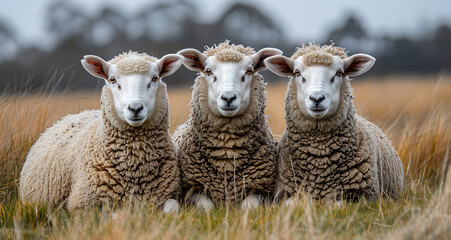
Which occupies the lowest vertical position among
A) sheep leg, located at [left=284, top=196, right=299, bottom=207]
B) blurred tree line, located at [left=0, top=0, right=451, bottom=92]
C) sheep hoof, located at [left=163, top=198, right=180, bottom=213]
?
sheep hoof, located at [left=163, top=198, right=180, bottom=213]

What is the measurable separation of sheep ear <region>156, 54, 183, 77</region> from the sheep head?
0.79 metres

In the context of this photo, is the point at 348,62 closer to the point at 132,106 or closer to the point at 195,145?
the point at 195,145

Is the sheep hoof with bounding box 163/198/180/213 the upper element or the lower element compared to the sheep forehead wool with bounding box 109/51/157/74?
lower

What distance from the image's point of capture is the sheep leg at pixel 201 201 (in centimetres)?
424

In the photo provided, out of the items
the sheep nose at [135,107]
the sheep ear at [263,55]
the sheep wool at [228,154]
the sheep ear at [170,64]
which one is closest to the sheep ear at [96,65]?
the sheep ear at [170,64]

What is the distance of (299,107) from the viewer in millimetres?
4422

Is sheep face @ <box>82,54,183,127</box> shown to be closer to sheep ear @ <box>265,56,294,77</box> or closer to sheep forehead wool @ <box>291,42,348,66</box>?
sheep ear @ <box>265,56,294,77</box>

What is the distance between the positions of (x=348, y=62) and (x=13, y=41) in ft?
92.5

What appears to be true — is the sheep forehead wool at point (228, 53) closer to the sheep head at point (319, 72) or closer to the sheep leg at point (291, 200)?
the sheep head at point (319, 72)

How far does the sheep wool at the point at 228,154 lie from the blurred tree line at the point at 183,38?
19.4 m

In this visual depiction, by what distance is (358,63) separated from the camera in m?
4.55

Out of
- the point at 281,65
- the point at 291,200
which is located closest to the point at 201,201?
the point at 291,200

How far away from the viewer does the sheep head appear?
4137 mm

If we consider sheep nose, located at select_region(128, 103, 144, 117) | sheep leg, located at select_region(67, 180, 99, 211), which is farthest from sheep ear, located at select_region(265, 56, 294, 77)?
sheep leg, located at select_region(67, 180, 99, 211)
